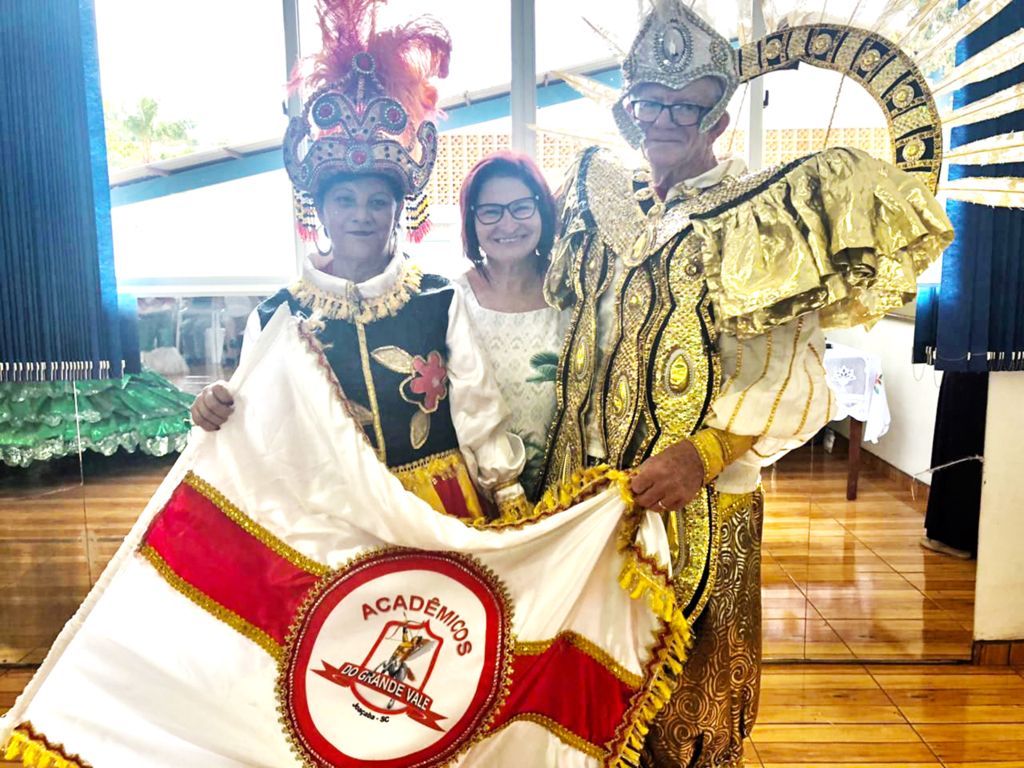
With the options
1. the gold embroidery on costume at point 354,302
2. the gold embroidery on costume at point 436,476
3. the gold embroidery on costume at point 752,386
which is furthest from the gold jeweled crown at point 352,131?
the gold embroidery on costume at point 752,386

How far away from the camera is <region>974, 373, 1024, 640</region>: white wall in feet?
8.84

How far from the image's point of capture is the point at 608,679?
154 cm

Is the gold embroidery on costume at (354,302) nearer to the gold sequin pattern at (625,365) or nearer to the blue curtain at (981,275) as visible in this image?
the gold sequin pattern at (625,365)

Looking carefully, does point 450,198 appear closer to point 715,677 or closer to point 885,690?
point 715,677

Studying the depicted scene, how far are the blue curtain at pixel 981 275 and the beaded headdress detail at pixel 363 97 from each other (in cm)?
165

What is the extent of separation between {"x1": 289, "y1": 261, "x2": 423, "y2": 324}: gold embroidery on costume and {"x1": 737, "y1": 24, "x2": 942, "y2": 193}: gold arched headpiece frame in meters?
0.90

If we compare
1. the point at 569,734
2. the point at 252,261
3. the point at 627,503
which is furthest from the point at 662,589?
the point at 252,261

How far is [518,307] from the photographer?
1863mm

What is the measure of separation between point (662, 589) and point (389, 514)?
0.49 meters

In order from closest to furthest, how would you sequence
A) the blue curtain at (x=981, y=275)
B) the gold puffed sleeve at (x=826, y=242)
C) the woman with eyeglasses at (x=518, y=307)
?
the gold puffed sleeve at (x=826, y=242) → the woman with eyeglasses at (x=518, y=307) → the blue curtain at (x=981, y=275)

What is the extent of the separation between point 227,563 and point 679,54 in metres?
1.22

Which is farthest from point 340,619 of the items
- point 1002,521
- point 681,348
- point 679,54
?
point 1002,521

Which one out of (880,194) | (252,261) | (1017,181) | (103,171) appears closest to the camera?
(880,194)

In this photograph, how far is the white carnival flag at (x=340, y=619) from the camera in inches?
56.7
